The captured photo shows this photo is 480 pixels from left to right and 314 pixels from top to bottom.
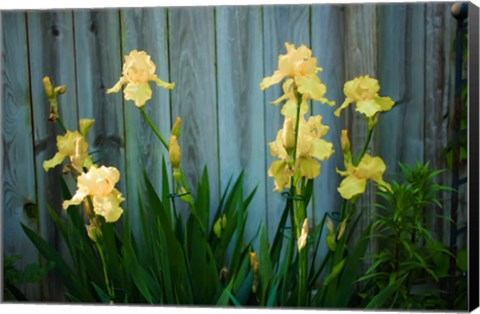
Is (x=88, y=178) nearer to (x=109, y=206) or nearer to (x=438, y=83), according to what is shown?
(x=109, y=206)

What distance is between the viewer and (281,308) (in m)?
3.30

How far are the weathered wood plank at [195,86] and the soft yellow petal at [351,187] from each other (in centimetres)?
47

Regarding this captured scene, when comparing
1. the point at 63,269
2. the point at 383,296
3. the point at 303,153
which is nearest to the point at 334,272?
the point at 383,296

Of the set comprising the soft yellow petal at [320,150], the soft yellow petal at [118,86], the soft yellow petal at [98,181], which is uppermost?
the soft yellow petal at [118,86]

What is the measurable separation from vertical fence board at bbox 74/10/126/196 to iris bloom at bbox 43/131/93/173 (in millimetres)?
54

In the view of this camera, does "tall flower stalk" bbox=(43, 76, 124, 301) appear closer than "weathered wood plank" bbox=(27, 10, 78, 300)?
Yes

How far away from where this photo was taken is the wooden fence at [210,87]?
10.7 ft

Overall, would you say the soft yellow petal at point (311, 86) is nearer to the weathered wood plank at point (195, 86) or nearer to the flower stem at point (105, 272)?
the weathered wood plank at point (195, 86)

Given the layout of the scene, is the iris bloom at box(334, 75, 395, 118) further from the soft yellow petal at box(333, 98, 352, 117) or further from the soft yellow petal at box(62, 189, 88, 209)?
the soft yellow petal at box(62, 189, 88, 209)

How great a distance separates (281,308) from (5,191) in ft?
3.77

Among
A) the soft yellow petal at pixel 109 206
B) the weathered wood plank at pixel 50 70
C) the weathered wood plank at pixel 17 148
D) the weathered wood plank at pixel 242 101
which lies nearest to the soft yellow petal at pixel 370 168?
the weathered wood plank at pixel 242 101

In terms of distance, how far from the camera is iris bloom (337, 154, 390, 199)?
10.7 feet

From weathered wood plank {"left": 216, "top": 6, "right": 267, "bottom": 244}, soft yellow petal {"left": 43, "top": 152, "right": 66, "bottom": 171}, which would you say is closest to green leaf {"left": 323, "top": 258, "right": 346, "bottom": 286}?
weathered wood plank {"left": 216, "top": 6, "right": 267, "bottom": 244}

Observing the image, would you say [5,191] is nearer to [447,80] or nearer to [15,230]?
[15,230]
